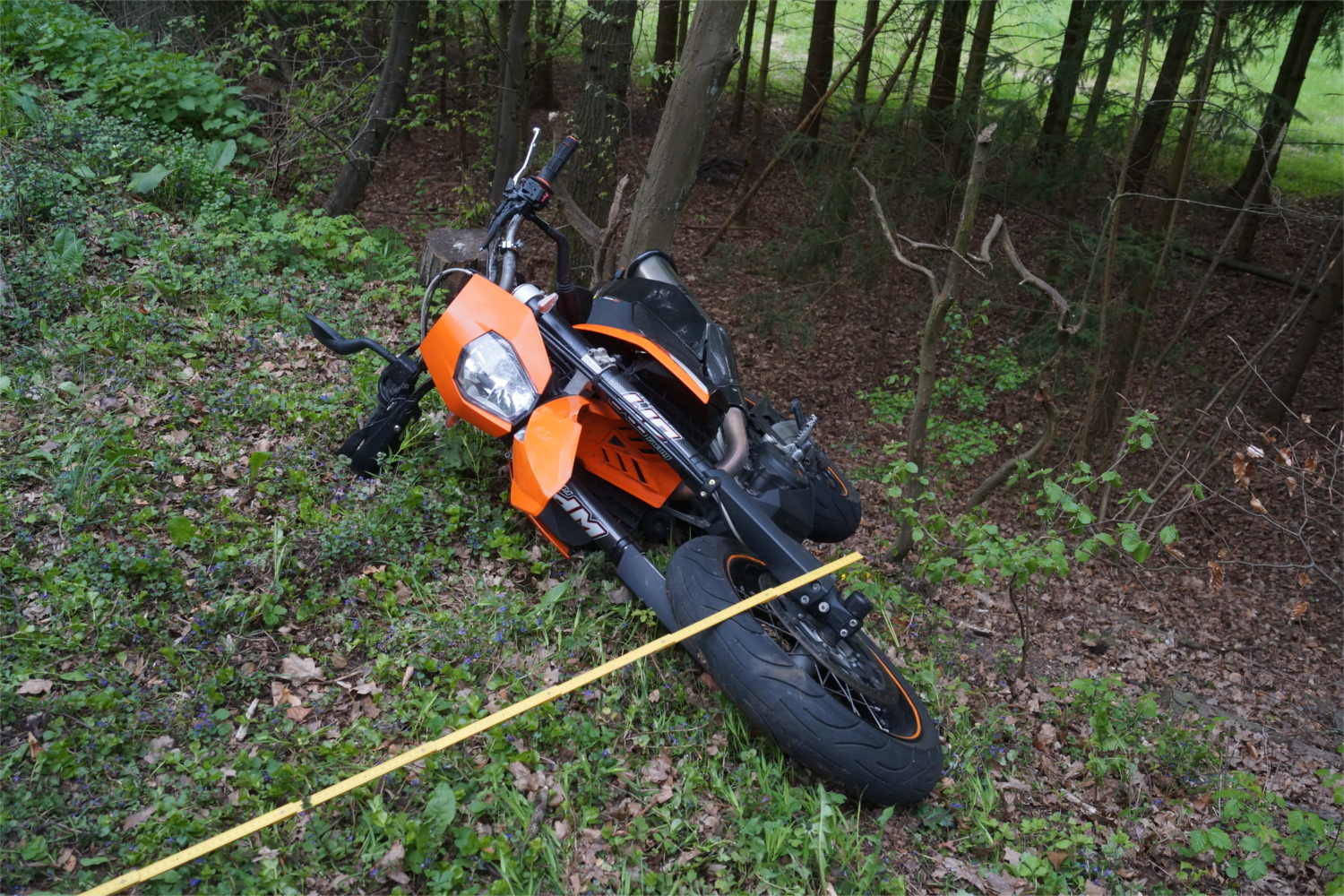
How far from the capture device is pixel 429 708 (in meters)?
3.26

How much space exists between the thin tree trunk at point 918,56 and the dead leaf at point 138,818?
9.11 meters

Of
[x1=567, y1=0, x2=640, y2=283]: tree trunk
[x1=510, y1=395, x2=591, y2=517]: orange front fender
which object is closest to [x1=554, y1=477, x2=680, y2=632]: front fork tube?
[x1=510, y1=395, x2=591, y2=517]: orange front fender

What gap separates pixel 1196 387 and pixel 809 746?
9.37m

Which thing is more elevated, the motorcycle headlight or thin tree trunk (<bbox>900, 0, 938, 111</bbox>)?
thin tree trunk (<bbox>900, 0, 938, 111</bbox>)

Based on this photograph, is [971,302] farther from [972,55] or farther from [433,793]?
[433,793]

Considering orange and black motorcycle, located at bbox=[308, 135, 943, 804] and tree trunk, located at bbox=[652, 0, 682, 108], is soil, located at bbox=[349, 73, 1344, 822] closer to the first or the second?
tree trunk, located at bbox=[652, 0, 682, 108]

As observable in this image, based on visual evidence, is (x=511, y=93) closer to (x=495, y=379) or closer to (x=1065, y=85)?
(x=1065, y=85)

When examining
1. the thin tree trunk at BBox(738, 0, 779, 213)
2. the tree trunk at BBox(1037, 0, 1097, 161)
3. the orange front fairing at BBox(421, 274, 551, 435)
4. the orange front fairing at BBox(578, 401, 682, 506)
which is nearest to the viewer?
the orange front fairing at BBox(421, 274, 551, 435)

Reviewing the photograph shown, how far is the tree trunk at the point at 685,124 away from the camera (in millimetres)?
5562

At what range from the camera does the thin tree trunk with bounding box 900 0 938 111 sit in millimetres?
9148

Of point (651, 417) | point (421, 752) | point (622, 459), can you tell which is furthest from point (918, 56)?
point (421, 752)

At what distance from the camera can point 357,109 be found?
29.8 feet

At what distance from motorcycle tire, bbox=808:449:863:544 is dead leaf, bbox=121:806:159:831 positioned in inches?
121

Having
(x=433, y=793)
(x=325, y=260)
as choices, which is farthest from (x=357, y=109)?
(x=433, y=793)
